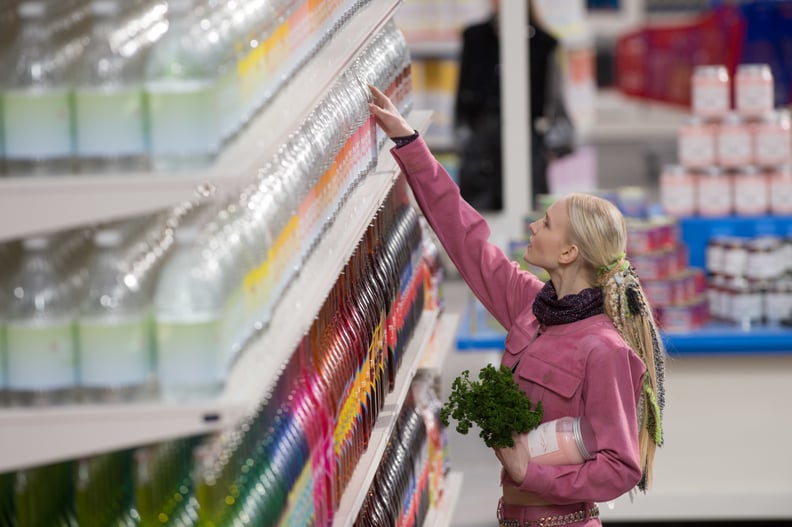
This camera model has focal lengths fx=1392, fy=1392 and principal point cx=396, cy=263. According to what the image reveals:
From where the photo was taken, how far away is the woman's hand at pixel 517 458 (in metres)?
3.13

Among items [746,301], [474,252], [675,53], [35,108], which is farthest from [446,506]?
[675,53]

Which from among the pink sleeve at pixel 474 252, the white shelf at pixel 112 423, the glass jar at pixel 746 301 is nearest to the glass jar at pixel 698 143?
the glass jar at pixel 746 301

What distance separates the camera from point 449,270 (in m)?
10.4

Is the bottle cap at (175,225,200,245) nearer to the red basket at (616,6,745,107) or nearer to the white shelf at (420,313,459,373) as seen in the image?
the white shelf at (420,313,459,373)

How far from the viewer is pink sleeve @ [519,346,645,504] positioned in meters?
3.05

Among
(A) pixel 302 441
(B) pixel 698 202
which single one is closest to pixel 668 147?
(B) pixel 698 202

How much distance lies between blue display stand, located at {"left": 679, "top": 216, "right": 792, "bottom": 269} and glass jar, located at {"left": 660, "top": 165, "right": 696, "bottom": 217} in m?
0.05

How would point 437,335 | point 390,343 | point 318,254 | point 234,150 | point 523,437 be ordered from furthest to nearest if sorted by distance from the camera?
1. point 437,335
2. point 390,343
3. point 523,437
4. point 318,254
5. point 234,150

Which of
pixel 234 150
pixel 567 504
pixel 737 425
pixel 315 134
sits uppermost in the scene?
pixel 234 150

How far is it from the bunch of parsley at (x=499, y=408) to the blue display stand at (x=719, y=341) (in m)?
2.31

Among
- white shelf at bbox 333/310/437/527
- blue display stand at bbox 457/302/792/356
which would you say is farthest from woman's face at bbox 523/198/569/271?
blue display stand at bbox 457/302/792/356

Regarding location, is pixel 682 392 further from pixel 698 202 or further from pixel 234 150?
pixel 234 150

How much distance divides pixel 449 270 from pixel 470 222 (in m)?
6.79

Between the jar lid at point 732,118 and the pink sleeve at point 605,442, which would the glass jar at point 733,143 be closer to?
the jar lid at point 732,118
